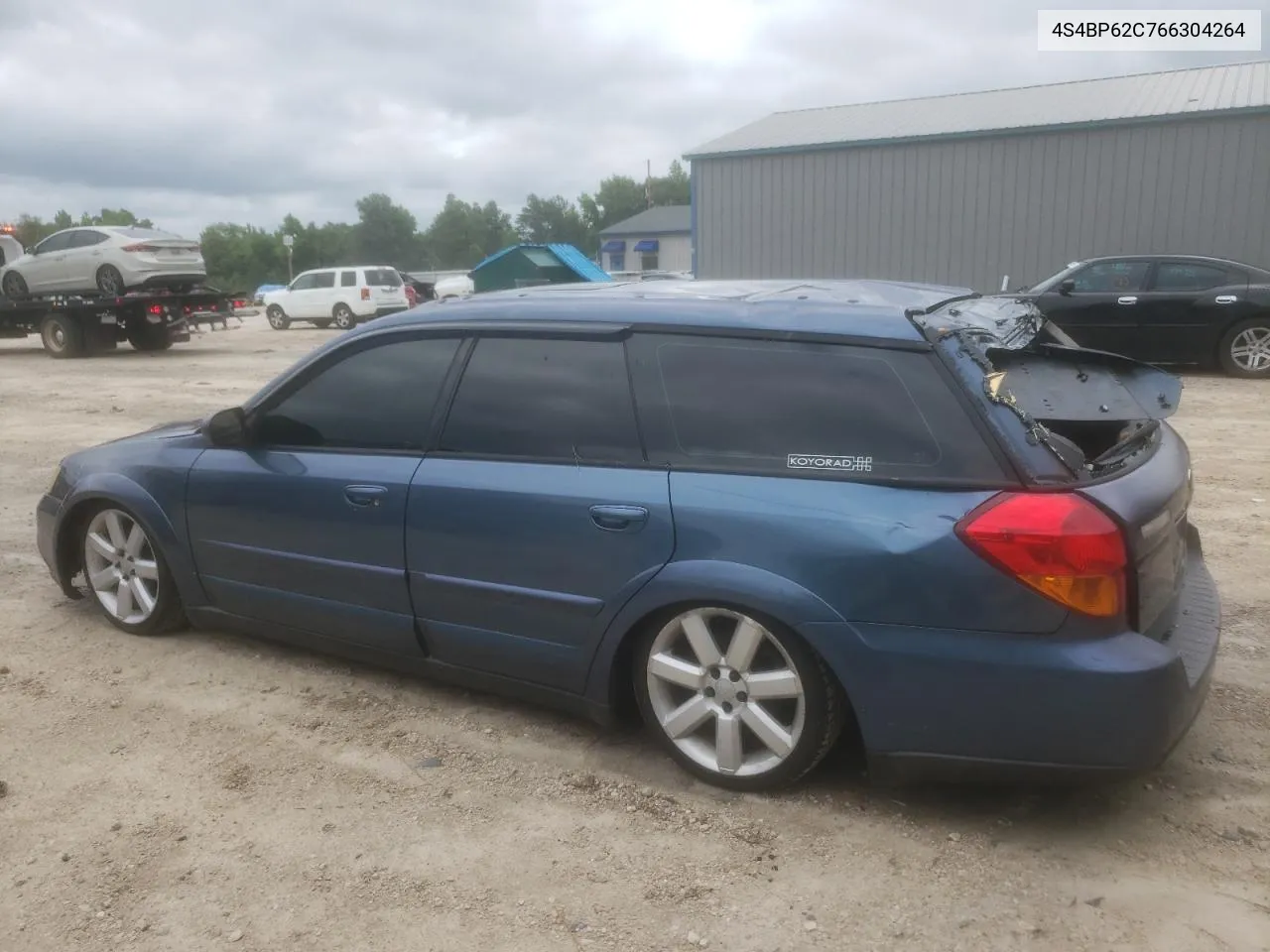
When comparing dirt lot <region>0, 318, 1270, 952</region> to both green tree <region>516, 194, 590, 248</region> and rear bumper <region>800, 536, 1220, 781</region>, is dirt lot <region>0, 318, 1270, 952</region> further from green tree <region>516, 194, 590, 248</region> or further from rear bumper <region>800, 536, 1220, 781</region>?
green tree <region>516, 194, 590, 248</region>

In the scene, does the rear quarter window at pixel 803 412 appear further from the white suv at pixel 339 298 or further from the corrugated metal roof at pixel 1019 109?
the white suv at pixel 339 298

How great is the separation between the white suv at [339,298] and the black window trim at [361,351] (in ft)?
76.0

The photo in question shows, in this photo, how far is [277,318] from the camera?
94.0 feet

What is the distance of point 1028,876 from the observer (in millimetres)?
2729

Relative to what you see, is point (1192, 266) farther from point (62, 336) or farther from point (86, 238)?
point (62, 336)

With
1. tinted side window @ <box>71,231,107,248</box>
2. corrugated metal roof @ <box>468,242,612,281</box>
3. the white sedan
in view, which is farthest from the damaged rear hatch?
tinted side window @ <box>71,231,107,248</box>

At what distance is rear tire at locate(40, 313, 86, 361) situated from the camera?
63.9 feet

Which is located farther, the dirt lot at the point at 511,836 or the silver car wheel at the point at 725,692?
the silver car wheel at the point at 725,692

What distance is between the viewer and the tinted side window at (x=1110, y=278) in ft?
40.7

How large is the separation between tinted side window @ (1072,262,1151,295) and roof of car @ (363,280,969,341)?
981 centimetres

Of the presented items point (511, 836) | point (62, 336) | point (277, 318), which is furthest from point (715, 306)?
point (277, 318)

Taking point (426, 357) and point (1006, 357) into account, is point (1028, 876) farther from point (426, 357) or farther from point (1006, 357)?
point (426, 357)

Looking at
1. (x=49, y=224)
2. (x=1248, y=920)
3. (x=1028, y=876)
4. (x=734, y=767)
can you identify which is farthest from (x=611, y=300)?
(x=49, y=224)

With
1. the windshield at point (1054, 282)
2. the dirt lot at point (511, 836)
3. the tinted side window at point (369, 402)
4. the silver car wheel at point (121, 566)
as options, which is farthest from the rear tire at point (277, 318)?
the tinted side window at point (369, 402)
